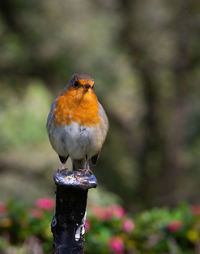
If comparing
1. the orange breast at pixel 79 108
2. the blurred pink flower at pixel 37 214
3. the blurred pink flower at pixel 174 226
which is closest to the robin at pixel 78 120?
the orange breast at pixel 79 108

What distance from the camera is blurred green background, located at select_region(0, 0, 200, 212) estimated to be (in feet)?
27.9

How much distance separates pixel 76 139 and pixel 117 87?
7996 mm

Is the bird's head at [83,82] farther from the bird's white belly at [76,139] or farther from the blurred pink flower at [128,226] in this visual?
the blurred pink flower at [128,226]

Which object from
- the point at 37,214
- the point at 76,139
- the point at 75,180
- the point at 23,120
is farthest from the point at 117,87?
the point at 75,180

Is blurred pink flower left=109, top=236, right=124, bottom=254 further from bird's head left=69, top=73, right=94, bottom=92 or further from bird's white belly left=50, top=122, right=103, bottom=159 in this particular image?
bird's head left=69, top=73, right=94, bottom=92

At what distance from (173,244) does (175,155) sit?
8.29 meters

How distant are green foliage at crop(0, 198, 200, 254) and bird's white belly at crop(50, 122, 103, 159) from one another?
68cm

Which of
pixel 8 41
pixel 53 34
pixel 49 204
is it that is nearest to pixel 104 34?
pixel 53 34

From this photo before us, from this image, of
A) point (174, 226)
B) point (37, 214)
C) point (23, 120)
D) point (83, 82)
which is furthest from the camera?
point (23, 120)

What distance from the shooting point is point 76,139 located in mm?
2873

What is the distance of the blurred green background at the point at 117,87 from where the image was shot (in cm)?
850

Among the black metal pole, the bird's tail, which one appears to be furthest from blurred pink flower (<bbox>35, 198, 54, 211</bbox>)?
the black metal pole

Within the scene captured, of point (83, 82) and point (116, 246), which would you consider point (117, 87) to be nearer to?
point (116, 246)

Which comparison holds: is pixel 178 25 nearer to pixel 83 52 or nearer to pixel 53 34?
pixel 83 52
